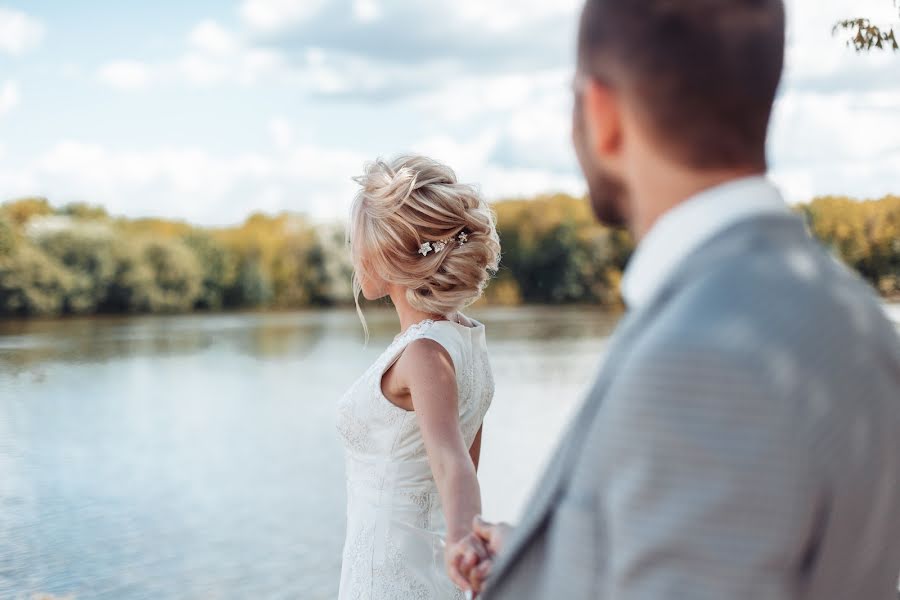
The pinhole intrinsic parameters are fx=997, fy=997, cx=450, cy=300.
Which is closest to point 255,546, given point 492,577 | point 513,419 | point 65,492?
point 65,492

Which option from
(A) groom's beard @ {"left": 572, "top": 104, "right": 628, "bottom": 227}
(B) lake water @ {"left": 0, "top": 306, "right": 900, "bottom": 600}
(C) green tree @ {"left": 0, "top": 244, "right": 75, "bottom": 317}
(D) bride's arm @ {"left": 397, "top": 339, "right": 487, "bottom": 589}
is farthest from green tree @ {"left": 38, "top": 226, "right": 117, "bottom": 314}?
(A) groom's beard @ {"left": 572, "top": 104, "right": 628, "bottom": 227}

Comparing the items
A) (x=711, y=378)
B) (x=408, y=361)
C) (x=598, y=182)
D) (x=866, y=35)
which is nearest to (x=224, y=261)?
(x=866, y=35)

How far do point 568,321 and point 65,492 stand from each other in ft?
126

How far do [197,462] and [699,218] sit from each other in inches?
654

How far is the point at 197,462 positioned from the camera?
16.8m

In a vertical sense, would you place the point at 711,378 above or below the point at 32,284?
above

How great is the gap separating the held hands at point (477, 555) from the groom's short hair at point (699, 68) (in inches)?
30.7

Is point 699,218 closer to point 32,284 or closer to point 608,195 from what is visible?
point 608,195

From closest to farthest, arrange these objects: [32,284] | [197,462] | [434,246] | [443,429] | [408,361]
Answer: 1. [443,429]
2. [408,361]
3. [434,246]
4. [197,462]
5. [32,284]

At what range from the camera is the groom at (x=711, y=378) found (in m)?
0.96

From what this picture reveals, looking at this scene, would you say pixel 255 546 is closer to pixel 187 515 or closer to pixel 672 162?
pixel 187 515

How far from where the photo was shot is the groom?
3.14ft

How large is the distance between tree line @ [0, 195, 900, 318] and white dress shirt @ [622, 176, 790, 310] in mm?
52329

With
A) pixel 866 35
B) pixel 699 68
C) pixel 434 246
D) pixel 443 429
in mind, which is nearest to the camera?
pixel 699 68
